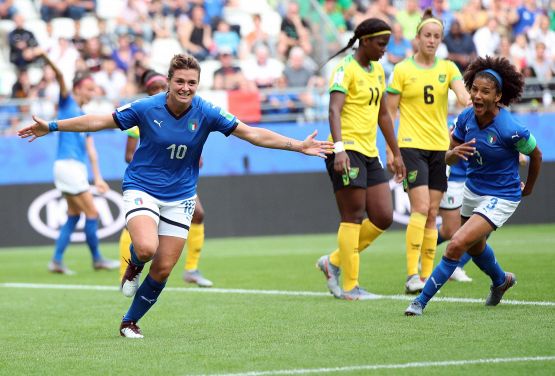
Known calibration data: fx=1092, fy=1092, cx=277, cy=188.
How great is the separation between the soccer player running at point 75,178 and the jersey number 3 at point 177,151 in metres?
6.32

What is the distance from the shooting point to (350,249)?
33.6 feet

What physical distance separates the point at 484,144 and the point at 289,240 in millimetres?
10351

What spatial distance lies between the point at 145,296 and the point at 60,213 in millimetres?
11261

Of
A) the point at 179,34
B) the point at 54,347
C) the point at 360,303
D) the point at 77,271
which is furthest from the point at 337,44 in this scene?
the point at 54,347

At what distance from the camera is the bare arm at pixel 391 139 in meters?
10.4

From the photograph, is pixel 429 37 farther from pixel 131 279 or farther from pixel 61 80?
pixel 61 80

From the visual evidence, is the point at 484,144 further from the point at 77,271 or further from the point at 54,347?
the point at 77,271

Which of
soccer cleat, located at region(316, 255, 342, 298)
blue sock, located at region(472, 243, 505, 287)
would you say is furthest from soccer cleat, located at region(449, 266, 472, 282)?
blue sock, located at region(472, 243, 505, 287)

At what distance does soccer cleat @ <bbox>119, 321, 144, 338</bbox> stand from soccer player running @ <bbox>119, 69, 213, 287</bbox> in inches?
117

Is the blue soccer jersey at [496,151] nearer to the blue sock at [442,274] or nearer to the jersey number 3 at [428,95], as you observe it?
the blue sock at [442,274]

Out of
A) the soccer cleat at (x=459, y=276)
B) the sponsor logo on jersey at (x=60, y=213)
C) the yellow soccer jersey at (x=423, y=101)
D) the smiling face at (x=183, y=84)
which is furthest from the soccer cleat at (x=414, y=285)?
the sponsor logo on jersey at (x=60, y=213)

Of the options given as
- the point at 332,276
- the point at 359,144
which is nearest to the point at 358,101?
the point at 359,144

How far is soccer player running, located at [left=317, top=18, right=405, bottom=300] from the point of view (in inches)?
399

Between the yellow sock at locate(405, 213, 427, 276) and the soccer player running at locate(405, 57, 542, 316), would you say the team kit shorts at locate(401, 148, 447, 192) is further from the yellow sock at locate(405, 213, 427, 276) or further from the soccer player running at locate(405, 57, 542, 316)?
the soccer player running at locate(405, 57, 542, 316)
